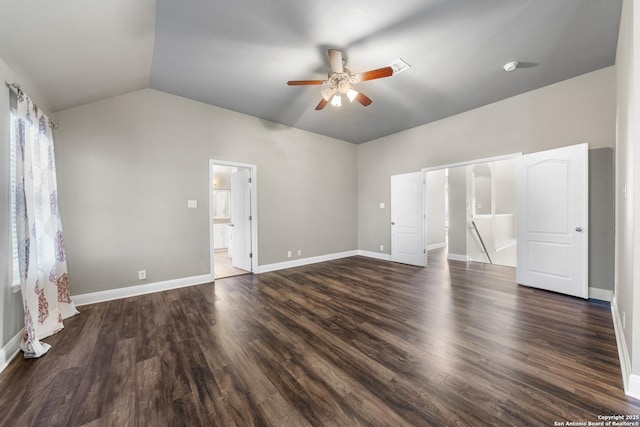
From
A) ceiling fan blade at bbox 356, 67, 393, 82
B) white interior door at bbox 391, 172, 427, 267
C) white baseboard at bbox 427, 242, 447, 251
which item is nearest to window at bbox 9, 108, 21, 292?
ceiling fan blade at bbox 356, 67, 393, 82

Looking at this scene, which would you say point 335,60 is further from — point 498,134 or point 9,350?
point 9,350

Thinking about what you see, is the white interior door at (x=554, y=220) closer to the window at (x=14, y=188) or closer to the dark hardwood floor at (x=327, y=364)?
the dark hardwood floor at (x=327, y=364)

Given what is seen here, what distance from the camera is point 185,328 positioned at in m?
2.59

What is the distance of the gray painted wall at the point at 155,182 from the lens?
3283 millimetres

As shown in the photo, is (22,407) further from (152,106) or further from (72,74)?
(152,106)

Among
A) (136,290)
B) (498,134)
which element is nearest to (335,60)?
(498,134)

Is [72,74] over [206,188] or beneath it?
over

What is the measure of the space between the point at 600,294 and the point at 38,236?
22.0ft

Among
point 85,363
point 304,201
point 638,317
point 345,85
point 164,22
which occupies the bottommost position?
point 85,363

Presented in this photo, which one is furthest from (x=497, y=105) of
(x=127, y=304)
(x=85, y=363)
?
(x=127, y=304)

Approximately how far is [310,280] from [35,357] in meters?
3.20

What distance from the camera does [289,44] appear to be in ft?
9.05

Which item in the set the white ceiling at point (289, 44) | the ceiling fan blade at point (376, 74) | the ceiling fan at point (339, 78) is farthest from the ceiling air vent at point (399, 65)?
the ceiling fan blade at point (376, 74)

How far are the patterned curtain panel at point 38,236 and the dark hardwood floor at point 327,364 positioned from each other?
21cm
